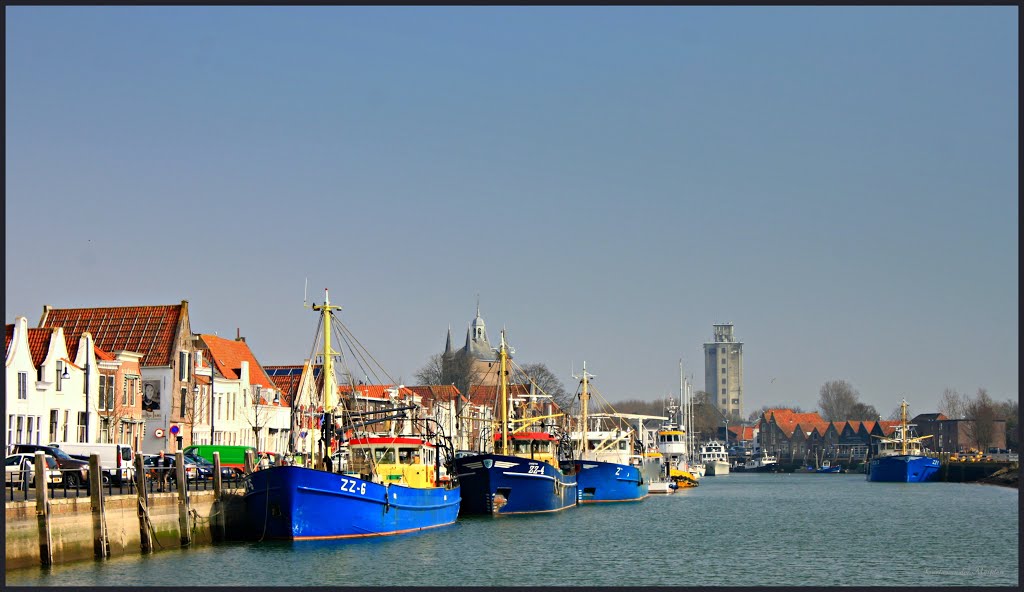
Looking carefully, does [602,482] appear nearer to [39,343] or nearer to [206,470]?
[206,470]

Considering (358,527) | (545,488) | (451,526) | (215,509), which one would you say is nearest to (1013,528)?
(545,488)

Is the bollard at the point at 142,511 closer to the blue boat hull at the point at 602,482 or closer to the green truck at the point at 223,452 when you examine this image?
the green truck at the point at 223,452

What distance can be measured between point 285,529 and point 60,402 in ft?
72.0

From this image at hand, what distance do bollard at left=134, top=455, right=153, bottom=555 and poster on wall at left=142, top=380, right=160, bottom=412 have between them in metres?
34.0

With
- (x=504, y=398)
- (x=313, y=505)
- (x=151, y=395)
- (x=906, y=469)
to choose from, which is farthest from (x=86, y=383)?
(x=906, y=469)

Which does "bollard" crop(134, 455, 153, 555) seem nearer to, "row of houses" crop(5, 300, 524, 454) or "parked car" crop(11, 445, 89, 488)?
"parked car" crop(11, 445, 89, 488)

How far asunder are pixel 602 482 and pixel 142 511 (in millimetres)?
51091

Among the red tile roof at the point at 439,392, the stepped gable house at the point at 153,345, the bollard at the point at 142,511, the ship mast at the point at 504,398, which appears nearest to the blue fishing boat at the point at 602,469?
the ship mast at the point at 504,398

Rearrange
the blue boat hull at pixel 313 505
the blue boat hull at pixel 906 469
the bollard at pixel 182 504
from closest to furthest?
the bollard at pixel 182 504, the blue boat hull at pixel 313 505, the blue boat hull at pixel 906 469

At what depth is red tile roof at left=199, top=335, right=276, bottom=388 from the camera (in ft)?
298

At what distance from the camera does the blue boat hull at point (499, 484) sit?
232 feet

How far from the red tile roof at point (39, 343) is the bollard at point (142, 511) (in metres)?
23.9

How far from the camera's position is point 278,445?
9906cm

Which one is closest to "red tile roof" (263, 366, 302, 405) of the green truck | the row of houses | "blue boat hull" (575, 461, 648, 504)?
the row of houses
